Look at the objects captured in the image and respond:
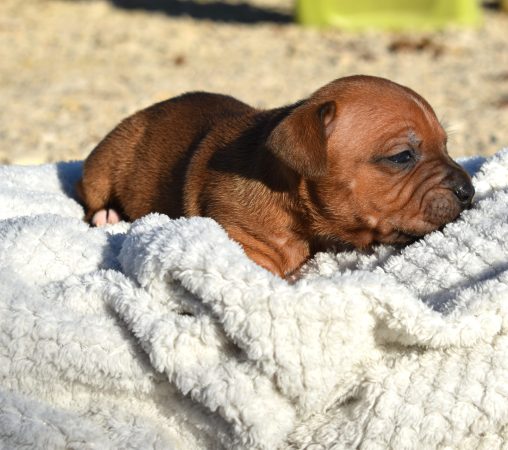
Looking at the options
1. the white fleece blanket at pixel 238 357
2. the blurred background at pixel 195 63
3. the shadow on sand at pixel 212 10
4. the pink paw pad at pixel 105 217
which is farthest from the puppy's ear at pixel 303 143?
the shadow on sand at pixel 212 10

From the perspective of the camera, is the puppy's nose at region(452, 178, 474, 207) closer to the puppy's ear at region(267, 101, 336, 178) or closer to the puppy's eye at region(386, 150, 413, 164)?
the puppy's eye at region(386, 150, 413, 164)

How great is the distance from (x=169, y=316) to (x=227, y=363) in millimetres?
278

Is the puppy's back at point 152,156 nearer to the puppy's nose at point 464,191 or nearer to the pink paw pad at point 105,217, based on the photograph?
the pink paw pad at point 105,217

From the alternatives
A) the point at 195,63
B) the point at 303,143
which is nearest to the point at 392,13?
the point at 195,63

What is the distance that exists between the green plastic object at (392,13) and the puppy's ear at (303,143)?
31.0 ft

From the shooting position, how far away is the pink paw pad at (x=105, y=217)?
5305 mm

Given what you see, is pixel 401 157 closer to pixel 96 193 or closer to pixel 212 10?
pixel 96 193

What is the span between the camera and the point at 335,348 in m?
3.29

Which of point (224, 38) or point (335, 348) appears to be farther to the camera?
point (224, 38)

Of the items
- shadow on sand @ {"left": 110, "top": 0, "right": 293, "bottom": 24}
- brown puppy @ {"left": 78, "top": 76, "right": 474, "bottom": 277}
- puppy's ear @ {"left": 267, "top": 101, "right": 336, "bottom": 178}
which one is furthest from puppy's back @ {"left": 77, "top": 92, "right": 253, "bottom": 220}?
shadow on sand @ {"left": 110, "top": 0, "right": 293, "bottom": 24}

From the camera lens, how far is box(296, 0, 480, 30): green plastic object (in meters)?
13.1

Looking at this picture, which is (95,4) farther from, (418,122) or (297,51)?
(418,122)

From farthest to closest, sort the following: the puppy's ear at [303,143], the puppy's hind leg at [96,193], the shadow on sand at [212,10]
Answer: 1. the shadow on sand at [212,10]
2. the puppy's hind leg at [96,193]
3. the puppy's ear at [303,143]

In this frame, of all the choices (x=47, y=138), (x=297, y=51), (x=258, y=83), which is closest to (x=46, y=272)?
(x=47, y=138)
